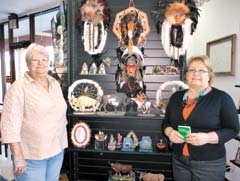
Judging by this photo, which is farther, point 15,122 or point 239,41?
point 239,41

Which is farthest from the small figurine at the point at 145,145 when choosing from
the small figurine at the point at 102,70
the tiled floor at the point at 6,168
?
Answer: the tiled floor at the point at 6,168

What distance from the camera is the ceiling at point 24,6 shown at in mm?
5066

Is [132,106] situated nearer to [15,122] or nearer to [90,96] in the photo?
[90,96]

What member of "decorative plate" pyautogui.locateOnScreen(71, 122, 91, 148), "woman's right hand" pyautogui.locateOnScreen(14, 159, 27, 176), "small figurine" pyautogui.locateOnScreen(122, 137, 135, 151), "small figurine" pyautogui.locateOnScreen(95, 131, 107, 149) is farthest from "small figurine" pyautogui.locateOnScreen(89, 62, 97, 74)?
"woman's right hand" pyautogui.locateOnScreen(14, 159, 27, 176)

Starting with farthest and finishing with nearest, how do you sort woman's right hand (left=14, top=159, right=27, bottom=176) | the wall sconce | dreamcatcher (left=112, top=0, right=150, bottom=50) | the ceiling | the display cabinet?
1. the wall sconce
2. the ceiling
3. the display cabinet
4. dreamcatcher (left=112, top=0, right=150, bottom=50)
5. woman's right hand (left=14, top=159, right=27, bottom=176)

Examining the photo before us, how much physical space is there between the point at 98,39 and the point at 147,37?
48 centimetres

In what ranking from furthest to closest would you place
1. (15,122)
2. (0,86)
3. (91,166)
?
(0,86) → (91,166) → (15,122)

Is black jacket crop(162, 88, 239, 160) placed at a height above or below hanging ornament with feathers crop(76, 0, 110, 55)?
below

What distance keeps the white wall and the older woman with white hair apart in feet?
5.98

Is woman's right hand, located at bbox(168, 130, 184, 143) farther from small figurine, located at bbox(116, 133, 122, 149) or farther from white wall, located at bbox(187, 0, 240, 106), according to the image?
white wall, located at bbox(187, 0, 240, 106)

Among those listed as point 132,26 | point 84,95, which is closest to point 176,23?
point 132,26

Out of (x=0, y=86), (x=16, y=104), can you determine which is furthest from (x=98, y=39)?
(x=0, y=86)

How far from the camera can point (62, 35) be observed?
2992 mm

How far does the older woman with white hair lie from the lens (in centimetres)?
171
